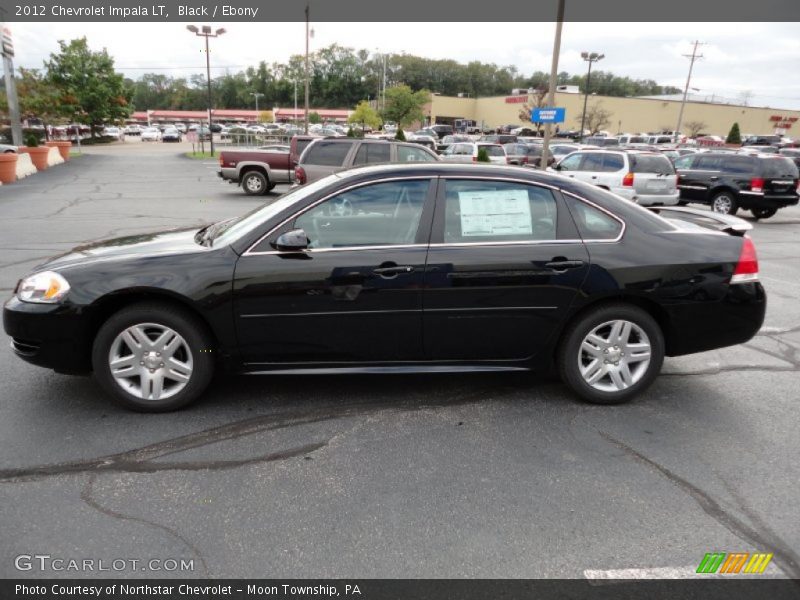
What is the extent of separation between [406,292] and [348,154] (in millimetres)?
10816

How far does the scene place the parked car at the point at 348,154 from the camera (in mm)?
13500

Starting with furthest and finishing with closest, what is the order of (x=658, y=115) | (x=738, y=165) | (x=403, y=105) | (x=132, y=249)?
1. (x=658, y=115)
2. (x=403, y=105)
3. (x=738, y=165)
4. (x=132, y=249)

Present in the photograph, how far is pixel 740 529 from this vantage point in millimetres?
2838

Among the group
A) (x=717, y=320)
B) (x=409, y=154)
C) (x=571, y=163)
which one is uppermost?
(x=409, y=154)

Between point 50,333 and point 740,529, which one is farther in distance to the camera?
point 50,333

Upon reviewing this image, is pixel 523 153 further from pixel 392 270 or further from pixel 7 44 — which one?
pixel 7 44

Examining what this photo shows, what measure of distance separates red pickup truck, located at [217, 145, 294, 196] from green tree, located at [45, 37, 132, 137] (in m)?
39.1

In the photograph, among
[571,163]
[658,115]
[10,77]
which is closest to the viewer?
[571,163]

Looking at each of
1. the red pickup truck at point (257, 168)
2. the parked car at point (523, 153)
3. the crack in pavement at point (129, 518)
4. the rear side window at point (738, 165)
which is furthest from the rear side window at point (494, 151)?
the crack in pavement at point (129, 518)

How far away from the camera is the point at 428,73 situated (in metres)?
145

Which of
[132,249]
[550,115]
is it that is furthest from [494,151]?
[132,249]

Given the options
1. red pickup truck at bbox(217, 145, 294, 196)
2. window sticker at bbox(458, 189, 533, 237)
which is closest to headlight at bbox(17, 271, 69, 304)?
window sticker at bbox(458, 189, 533, 237)

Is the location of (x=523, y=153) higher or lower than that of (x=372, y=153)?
lower

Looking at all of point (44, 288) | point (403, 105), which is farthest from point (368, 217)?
point (403, 105)
